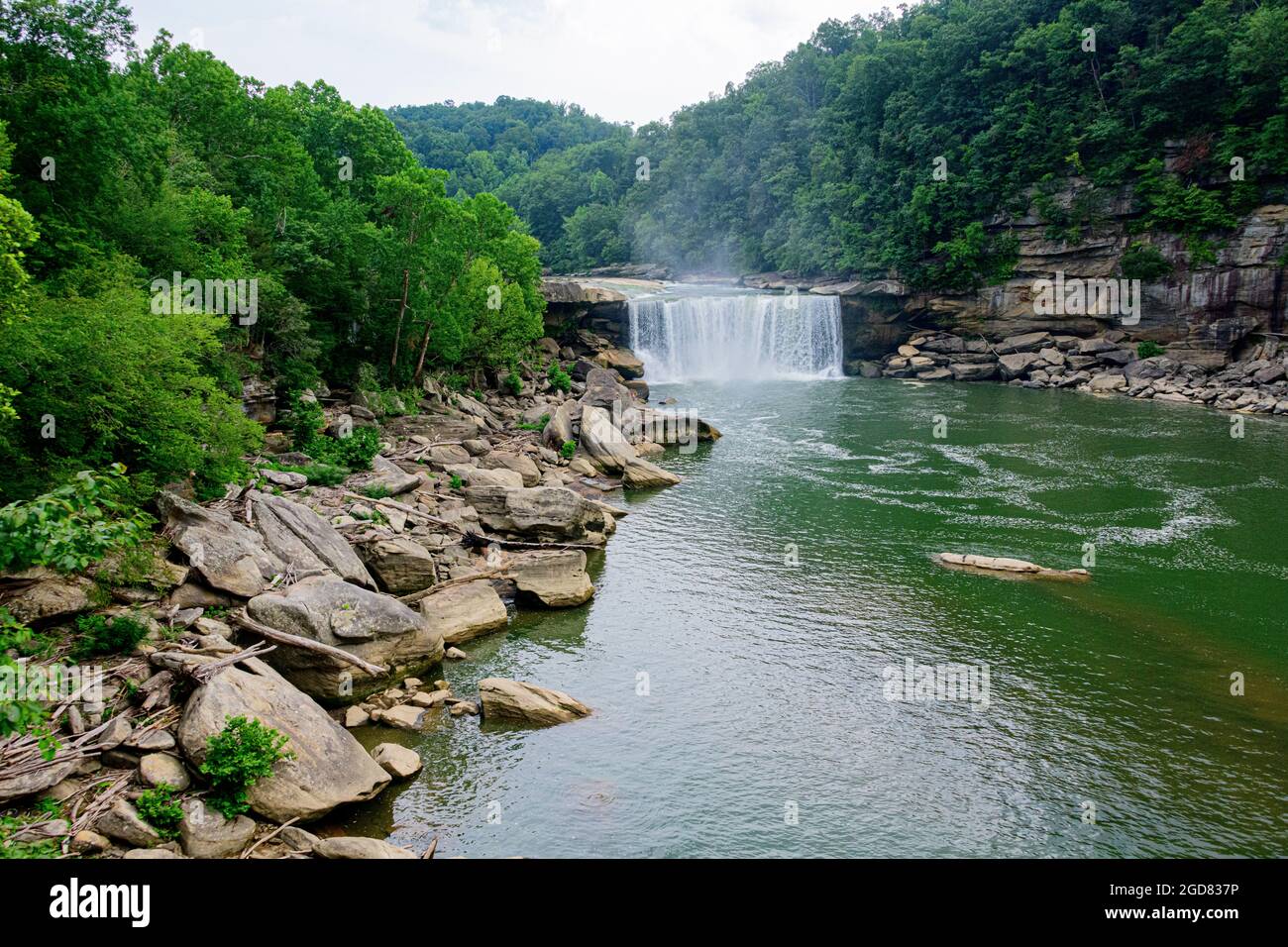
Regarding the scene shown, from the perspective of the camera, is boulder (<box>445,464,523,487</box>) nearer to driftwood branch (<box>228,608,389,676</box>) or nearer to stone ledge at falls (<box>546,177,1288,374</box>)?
driftwood branch (<box>228,608,389,676</box>)

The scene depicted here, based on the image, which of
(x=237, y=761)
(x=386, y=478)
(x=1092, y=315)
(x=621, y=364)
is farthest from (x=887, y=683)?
(x=1092, y=315)

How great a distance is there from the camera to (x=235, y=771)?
10.6 m

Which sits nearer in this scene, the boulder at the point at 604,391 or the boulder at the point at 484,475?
the boulder at the point at 484,475

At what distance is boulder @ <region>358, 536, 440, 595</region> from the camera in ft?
57.9

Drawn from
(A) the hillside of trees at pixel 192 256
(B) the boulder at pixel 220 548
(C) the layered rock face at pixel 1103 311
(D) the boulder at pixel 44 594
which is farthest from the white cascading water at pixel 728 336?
(D) the boulder at pixel 44 594

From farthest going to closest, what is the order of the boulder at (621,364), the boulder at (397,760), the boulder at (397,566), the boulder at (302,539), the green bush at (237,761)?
the boulder at (621,364)
the boulder at (397,566)
the boulder at (302,539)
the boulder at (397,760)
the green bush at (237,761)

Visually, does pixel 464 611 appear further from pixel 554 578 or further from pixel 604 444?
pixel 604 444

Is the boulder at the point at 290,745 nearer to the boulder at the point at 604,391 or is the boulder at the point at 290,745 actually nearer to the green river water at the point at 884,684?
the green river water at the point at 884,684

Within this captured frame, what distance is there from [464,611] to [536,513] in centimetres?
490

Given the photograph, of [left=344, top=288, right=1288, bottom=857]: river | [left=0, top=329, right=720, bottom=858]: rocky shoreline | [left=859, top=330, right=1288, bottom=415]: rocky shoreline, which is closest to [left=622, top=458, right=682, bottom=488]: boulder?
[left=344, top=288, right=1288, bottom=857]: river

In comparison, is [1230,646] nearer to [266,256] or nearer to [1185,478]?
[1185,478]

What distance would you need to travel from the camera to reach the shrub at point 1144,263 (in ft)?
155

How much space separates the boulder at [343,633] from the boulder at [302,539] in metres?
0.97

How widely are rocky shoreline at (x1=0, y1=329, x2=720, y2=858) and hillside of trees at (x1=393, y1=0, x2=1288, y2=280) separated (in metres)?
40.8
